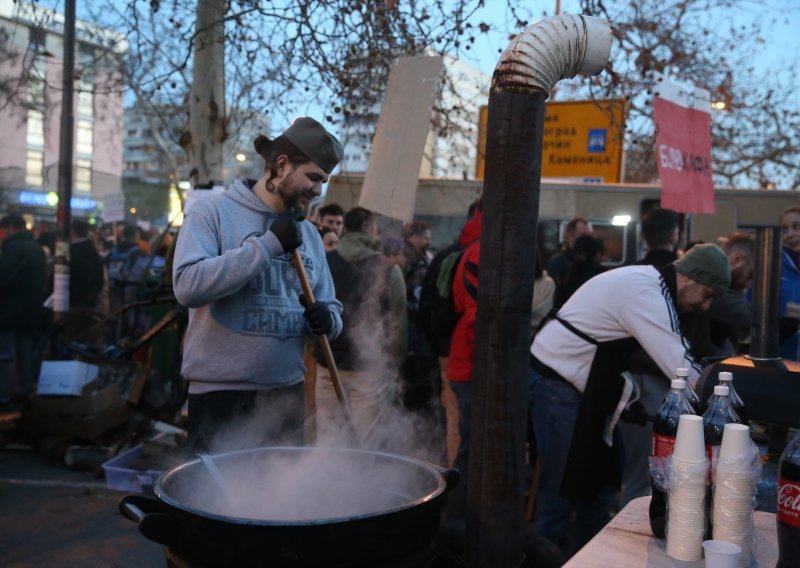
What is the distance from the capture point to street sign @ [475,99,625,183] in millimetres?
11930

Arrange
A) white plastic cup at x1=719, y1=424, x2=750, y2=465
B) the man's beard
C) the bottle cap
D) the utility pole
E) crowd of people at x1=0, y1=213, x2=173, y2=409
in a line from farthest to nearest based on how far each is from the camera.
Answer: the utility pole → crowd of people at x1=0, y1=213, x2=173, y2=409 → the man's beard → the bottle cap → white plastic cup at x1=719, y1=424, x2=750, y2=465

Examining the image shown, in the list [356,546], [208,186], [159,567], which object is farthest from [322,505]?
[208,186]

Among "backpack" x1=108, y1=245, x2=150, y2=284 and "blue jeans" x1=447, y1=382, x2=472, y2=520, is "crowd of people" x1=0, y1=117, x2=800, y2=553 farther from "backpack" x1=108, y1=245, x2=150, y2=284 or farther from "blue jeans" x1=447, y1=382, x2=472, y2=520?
"backpack" x1=108, y1=245, x2=150, y2=284

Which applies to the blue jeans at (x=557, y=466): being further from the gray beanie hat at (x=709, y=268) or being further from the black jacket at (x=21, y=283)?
the black jacket at (x=21, y=283)

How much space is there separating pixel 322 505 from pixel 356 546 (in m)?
0.64

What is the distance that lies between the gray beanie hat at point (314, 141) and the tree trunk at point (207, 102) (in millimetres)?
3851

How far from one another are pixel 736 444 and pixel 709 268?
1656 mm

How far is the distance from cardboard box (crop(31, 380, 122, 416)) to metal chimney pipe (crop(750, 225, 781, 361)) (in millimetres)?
5132

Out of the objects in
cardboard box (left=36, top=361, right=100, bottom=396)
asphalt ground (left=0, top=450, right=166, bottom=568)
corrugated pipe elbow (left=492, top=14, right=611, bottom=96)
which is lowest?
asphalt ground (left=0, top=450, right=166, bottom=568)

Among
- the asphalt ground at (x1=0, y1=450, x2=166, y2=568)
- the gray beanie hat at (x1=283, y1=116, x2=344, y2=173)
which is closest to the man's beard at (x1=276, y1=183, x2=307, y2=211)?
the gray beanie hat at (x1=283, y1=116, x2=344, y2=173)

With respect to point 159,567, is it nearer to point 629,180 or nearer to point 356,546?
point 356,546

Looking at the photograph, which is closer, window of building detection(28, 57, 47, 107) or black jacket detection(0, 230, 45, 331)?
window of building detection(28, 57, 47, 107)

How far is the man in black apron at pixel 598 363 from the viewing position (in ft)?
10.4

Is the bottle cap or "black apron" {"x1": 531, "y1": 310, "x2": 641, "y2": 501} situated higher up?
the bottle cap
